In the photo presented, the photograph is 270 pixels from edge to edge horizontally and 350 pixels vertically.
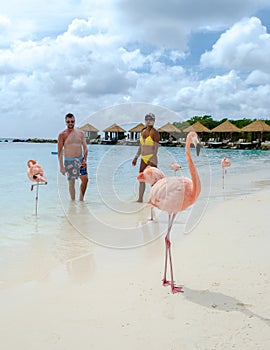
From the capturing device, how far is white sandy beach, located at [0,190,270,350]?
2689 millimetres

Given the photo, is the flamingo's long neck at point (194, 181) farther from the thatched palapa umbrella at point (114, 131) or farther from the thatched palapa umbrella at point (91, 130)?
the thatched palapa umbrella at point (91, 130)

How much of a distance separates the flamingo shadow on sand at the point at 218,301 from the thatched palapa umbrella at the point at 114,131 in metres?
2.69

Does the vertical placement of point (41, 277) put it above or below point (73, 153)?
below

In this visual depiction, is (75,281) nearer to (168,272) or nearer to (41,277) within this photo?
(41,277)

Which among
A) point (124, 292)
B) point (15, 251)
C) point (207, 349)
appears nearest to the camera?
point (207, 349)

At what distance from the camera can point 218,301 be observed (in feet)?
10.6

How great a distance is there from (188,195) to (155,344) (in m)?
1.63

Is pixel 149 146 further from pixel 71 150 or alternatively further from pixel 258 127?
pixel 258 127

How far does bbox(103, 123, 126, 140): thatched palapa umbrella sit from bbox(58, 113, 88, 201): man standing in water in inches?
104

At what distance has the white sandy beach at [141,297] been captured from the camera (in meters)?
2.69

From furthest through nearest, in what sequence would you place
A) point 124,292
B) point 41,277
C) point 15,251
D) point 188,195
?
point 15,251 → point 41,277 → point 188,195 → point 124,292

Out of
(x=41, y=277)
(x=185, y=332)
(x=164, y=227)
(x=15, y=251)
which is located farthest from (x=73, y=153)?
→ (x=185, y=332)

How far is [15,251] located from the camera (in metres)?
5.18

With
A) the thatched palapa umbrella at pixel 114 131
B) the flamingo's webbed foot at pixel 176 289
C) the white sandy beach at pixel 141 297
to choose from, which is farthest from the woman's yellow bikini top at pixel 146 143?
the flamingo's webbed foot at pixel 176 289
